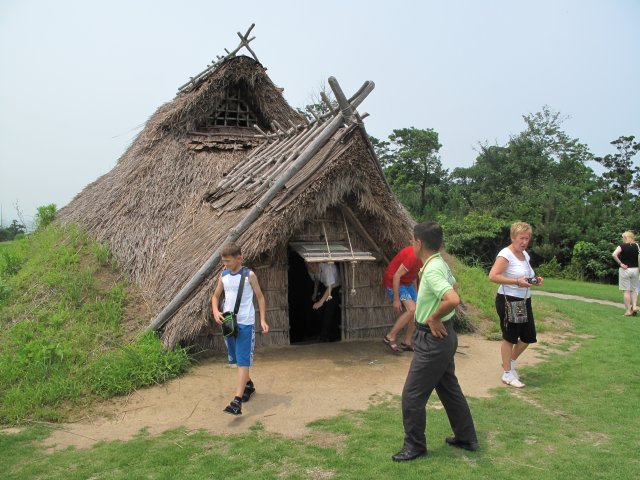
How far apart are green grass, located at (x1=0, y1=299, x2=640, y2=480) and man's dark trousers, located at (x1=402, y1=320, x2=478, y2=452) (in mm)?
246

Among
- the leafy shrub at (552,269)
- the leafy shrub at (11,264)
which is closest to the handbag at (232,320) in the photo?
the leafy shrub at (11,264)

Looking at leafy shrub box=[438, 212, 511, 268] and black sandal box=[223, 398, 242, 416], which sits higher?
leafy shrub box=[438, 212, 511, 268]

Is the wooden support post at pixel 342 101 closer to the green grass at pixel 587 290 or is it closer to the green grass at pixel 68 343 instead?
the green grass at pixel 68 343

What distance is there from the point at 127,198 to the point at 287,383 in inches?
175

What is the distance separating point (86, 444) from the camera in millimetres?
4199

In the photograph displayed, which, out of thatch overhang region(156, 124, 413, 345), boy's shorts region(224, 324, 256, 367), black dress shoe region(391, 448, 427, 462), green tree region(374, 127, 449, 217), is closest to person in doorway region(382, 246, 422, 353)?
thatch overhang region(156, 124, 413, 345)

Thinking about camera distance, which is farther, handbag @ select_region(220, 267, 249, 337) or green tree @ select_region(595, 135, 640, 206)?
green tree @ select_region(595, 135, 640, 206)

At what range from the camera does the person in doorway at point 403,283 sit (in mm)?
6219

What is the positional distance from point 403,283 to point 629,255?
5.68 metres

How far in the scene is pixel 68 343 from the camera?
567 cm

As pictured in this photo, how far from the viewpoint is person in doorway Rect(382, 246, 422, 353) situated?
6.22m

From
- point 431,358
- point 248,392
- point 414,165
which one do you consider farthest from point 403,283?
point 414,165

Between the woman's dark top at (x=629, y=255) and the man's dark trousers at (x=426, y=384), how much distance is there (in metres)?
7.47

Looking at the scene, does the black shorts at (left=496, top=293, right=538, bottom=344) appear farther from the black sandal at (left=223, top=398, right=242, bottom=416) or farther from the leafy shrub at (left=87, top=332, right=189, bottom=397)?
the leafy shrub at (left=87, top=332, right=189, bottom=397)
